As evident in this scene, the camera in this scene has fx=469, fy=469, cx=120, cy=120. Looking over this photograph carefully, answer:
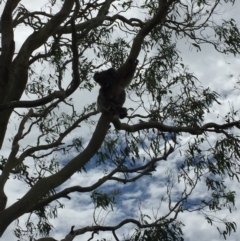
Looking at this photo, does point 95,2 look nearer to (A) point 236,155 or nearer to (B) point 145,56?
(B) point 145,56

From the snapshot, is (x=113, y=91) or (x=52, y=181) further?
(x=113, y=91)

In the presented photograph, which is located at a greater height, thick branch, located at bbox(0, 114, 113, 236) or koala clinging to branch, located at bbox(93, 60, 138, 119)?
koala clinging to branch, located at bbox(93, 60, 138, 119)

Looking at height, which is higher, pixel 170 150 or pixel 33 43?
pixel 33 43

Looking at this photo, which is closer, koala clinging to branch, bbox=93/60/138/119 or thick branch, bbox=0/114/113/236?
thick branch, bbox=0/114/113/236

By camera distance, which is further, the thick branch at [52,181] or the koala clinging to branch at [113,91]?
the koala clinging to branch at [113,91]

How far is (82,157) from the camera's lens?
5301 mm

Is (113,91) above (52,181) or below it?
above

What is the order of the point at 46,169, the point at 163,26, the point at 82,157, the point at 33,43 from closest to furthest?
1. the point at 82,157
2. the point at 33,43
3. the point at 163,26
4. the point at 46,169

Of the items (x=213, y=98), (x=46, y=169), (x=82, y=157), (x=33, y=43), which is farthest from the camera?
(x=46, y=169)

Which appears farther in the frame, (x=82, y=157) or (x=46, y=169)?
(x=46, y=169)

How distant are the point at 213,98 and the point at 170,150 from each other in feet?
4.61

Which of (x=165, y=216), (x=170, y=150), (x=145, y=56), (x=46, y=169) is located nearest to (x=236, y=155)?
(x=170, y=150)

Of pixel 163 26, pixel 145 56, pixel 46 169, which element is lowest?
pixel 46 169

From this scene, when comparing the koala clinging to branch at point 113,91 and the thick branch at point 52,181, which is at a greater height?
the koala clinging to branch at point 113,91
